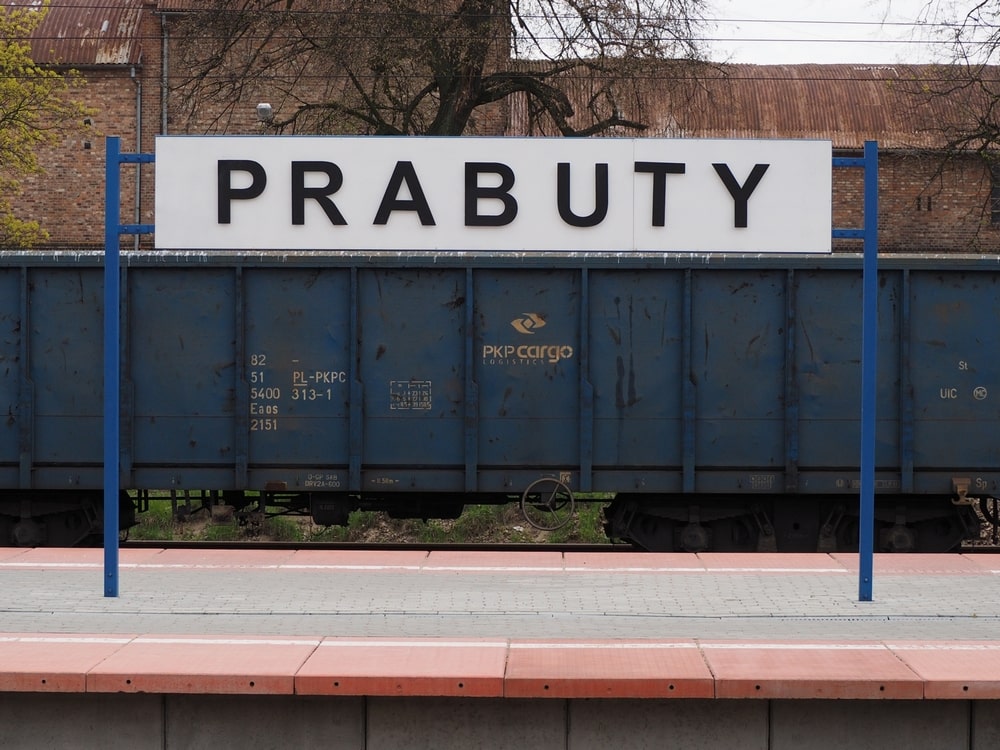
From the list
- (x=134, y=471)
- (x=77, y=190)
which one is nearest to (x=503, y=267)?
(x=134, y=471)

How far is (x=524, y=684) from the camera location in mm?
4969

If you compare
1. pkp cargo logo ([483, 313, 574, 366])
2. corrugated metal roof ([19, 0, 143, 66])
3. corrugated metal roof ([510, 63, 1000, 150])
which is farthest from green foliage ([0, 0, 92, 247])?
pkp cargo logo ([483, 313, 574, 366])

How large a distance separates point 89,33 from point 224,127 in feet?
16.3

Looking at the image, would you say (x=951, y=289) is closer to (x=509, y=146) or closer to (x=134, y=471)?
(x=509, y=146)

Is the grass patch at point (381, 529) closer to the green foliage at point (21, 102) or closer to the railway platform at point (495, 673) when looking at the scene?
the railway platform at point (495, 673)

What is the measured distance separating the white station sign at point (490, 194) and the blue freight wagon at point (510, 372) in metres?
3.38

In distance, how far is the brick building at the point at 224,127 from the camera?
28.4 meters

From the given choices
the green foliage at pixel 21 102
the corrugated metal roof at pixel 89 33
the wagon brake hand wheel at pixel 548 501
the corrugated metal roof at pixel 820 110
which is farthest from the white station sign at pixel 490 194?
the corrugated metal roof at pixel 89 33

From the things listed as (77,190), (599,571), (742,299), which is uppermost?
(77,190)

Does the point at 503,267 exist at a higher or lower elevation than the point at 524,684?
higher

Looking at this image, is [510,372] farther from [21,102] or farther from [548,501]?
[21,102]

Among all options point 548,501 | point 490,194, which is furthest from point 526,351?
point 490,194

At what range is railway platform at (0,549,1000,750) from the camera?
16.4 feet

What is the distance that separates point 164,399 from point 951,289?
7.75 meters
